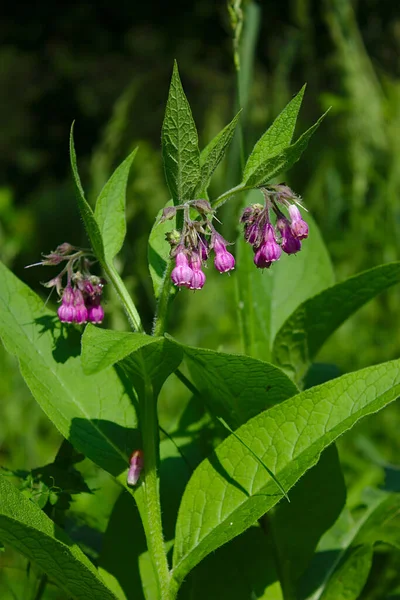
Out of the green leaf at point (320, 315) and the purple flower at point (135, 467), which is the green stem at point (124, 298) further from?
the green leaf at point (320, 315)

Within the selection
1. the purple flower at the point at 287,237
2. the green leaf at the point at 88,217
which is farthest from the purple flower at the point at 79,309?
the purple flower at the point at 287,237

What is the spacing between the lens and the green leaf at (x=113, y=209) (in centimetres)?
141

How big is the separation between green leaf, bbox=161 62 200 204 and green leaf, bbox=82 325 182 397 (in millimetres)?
238

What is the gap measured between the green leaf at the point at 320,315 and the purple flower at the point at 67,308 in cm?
40

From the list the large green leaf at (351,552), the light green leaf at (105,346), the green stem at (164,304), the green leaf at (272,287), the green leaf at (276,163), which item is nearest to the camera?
the light green leaf at (105,346)

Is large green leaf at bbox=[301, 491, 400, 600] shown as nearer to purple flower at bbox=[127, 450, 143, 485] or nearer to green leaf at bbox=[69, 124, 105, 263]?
purple flower at bbox=[127, 450, 143, 485]

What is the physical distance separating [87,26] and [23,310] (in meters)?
6.73

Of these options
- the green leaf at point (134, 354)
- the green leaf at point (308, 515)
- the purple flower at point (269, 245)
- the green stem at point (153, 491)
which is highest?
the purple flower at point (269, 245)

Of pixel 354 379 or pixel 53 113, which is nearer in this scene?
pixel 354 379

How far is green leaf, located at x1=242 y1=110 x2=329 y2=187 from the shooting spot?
45.4 inches

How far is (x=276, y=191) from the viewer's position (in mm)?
1280

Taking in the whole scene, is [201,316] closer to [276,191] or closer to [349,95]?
[349,95]

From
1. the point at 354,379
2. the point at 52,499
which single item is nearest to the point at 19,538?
the point at 52,499

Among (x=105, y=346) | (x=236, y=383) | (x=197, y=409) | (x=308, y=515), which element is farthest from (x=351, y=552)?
(x=105, y=346)
